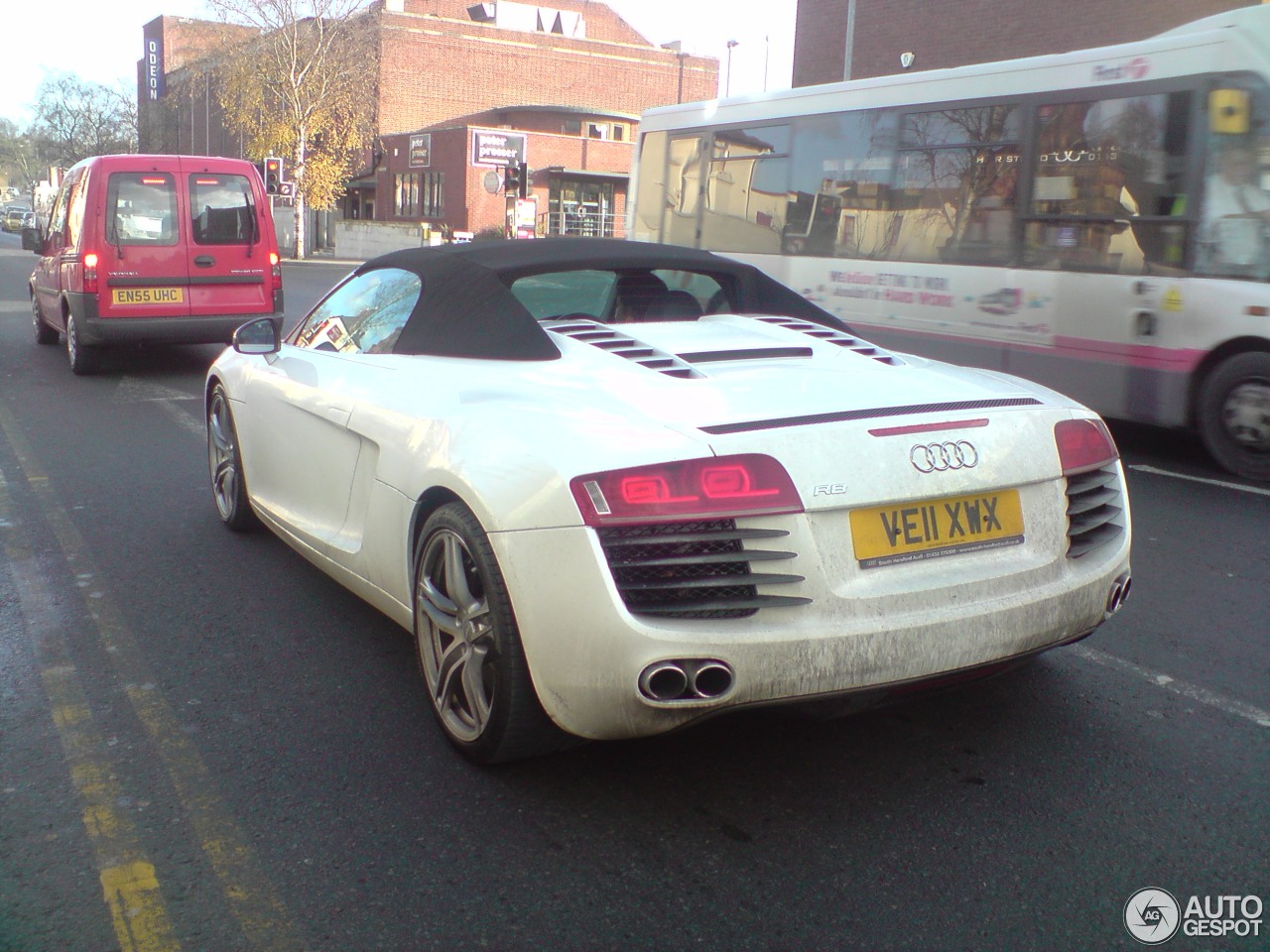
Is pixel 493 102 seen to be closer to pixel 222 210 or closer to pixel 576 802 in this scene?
pixel 222 210

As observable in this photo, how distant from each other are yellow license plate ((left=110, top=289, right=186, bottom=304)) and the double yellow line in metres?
7.08

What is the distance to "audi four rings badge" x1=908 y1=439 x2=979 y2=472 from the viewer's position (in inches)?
118

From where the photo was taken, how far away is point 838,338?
410cm

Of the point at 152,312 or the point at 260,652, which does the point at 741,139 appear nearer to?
the point at 152,312

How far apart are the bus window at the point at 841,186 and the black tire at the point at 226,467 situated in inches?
250

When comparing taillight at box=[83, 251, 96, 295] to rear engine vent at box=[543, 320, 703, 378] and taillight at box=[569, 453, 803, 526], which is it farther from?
taillight at box=[569, 453, 803, 526]

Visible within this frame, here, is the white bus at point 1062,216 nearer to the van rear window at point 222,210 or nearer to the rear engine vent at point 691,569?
the van rear window at point 222,210

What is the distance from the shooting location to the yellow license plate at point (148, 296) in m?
11.6

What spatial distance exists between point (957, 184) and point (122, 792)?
833cm

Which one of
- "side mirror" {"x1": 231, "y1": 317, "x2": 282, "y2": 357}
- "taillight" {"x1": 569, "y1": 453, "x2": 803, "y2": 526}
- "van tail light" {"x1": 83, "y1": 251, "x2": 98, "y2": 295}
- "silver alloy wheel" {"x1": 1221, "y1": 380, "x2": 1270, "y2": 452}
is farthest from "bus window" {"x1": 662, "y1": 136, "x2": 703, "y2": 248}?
"taillight" {"x1": 569, "y1": 453, "x2": 803, "y2": 526}

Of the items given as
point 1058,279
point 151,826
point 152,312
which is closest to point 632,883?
point 151,826

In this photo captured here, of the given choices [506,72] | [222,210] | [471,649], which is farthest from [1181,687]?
[506,72]

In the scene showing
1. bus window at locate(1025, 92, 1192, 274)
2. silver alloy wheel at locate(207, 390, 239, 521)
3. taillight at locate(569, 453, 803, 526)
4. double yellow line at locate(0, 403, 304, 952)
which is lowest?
double yellow line at locate(0, 403, 304, 952)

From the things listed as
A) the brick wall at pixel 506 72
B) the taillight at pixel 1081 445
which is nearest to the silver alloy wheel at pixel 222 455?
the taillight at pixel 1081 445
